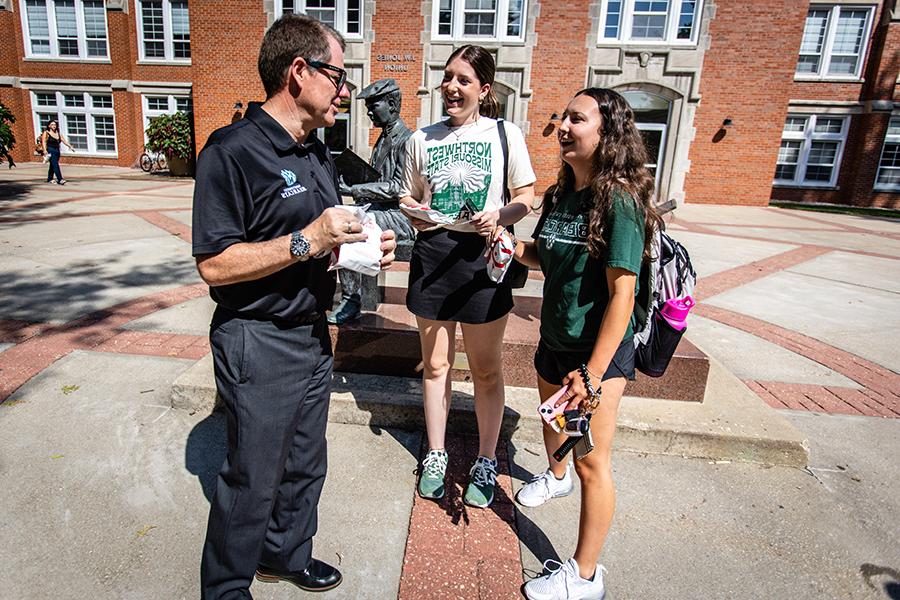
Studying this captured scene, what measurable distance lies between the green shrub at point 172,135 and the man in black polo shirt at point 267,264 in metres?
20.2

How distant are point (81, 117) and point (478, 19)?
18.9 meters

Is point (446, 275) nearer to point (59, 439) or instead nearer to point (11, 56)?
point (59, 439)

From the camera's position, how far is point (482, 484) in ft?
8.66

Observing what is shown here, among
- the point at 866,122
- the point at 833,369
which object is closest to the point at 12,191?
the point at 833,369

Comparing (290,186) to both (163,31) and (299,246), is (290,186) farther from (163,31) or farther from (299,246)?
(163,31)

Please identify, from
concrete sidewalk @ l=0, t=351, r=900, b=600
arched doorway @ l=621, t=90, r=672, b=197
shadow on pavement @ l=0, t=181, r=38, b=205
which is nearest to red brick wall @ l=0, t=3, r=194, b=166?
shadow on pavement @ l=0, t=181, r=38, b=205

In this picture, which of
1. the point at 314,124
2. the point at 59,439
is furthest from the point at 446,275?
the point at 59,439

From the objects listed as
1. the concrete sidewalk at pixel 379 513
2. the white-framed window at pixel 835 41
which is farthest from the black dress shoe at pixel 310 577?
the white-framed window at pixel 835 41

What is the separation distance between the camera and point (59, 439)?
303 centimetres

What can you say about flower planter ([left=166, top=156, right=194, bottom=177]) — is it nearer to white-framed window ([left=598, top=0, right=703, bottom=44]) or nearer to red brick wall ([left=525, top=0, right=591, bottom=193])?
red brick wall ([left=525, top=0, right=591, bottom=193])

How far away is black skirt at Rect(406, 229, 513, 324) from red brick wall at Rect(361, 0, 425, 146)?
14.0 m

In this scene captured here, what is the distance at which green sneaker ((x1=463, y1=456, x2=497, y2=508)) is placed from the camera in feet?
8.51

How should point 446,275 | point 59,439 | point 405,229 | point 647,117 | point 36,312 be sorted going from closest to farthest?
point 446,275, point 59,439, point 405,229, point 36,312, point 647,117

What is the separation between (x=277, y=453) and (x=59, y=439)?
206cm
